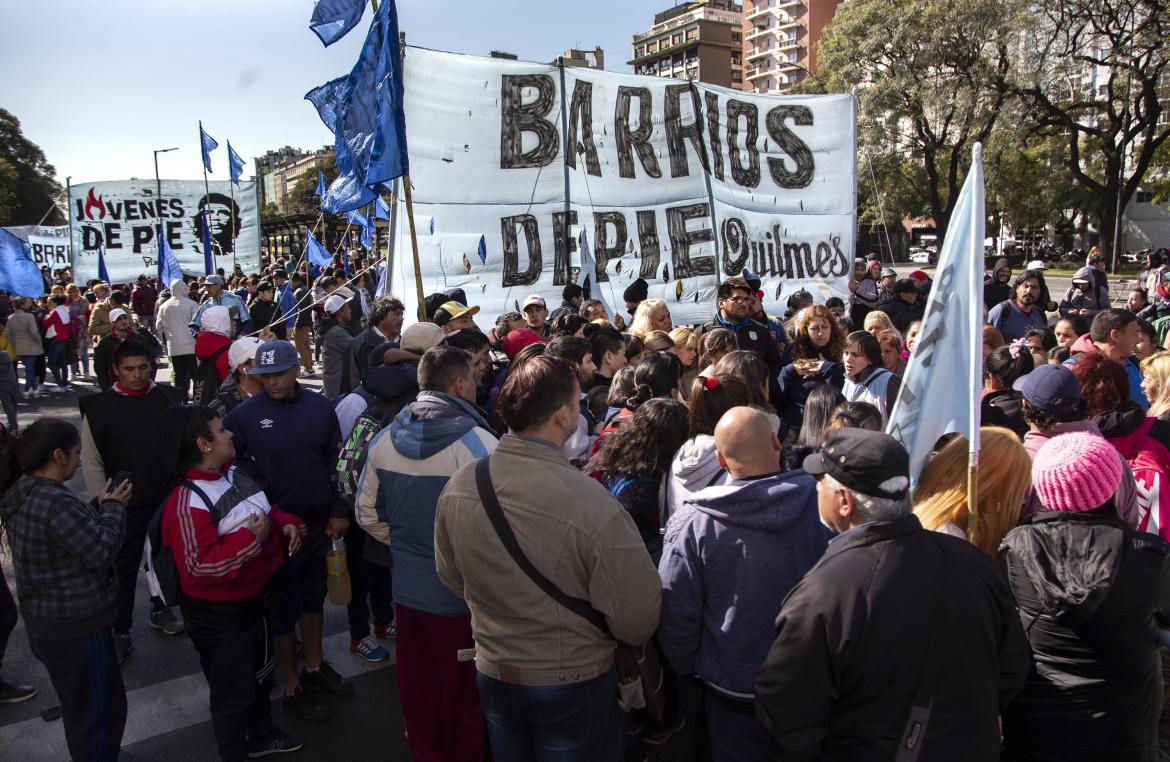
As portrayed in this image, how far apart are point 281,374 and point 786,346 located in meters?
4.14

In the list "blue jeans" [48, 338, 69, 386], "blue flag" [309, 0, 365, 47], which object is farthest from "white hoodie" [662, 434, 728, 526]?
"blue jeans" [48, 338, 69, 386]

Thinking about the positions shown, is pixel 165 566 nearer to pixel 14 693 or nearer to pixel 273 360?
pixel 273 360

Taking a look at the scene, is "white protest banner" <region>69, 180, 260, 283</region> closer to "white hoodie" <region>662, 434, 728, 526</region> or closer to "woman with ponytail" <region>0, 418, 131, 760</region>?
"woman with ponytail" <region>0, 418, 131, 760</region>

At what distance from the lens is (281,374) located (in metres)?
3.79

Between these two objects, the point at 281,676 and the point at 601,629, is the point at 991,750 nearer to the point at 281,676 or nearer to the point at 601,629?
the point at 601,629

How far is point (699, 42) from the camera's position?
3917 inches

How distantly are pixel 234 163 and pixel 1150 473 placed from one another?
19.7m

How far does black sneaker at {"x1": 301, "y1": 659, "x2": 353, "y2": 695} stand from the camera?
3.99m

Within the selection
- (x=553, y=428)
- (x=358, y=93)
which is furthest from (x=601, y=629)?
(x=358, y=93)

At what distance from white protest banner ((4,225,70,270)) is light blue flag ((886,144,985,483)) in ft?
74.6

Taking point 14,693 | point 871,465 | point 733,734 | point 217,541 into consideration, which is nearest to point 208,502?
point 217,541

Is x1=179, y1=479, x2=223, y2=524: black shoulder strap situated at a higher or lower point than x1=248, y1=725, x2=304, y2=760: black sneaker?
higher

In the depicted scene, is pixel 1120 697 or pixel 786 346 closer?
pixel 1120 697

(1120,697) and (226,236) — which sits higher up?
(226,236)
